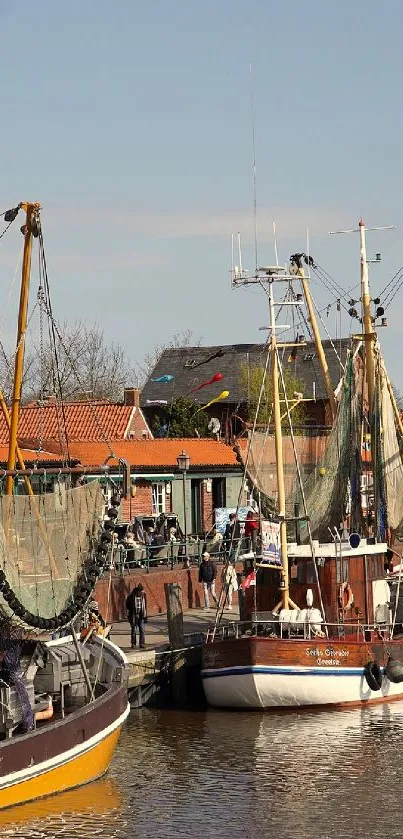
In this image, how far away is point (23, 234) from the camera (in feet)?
116

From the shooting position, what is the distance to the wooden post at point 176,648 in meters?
38.7

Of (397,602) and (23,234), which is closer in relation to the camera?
(23,234)

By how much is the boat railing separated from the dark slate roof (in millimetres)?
54953

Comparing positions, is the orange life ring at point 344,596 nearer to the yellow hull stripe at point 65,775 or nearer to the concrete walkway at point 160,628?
the concrete walkway at point 160,628

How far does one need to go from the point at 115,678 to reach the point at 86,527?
3873mm

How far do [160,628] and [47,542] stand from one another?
16504 mm

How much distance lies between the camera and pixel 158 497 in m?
57.4

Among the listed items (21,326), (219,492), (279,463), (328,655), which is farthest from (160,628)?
(219,492)

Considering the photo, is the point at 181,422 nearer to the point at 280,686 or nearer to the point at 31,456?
the point at 31,456

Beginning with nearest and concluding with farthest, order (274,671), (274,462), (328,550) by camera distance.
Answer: (274,671) < (328,550) < (274,462)

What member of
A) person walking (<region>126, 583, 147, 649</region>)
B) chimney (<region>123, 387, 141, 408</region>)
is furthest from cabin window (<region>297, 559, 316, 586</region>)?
chimney (<region>123, 387, 141, 408</region>)

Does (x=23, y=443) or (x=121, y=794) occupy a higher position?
(x=23, y=443)

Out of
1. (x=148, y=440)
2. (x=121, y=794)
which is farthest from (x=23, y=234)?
(x=148, y=440)

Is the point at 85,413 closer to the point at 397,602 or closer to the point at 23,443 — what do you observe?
the point at 23,443
